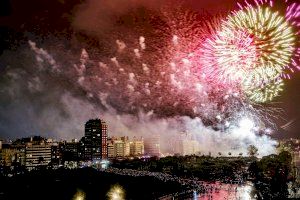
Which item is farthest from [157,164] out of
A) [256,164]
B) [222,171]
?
[256,164]

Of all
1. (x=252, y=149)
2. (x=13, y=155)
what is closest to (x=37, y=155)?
(x=13, y=155)

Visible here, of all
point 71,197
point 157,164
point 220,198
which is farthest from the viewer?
point 157,164

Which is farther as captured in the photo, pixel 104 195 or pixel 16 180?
pixel 16 180

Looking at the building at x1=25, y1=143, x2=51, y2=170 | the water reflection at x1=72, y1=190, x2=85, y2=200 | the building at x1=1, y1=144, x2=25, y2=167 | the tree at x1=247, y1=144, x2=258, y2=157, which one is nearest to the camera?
the water reflection at x1=72, y1=190, x2=85, y2=200

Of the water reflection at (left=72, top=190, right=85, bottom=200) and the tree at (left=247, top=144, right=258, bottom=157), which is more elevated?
the tree at (left=247, top=144, right=258, bottom=157)

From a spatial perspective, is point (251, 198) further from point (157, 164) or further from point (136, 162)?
point (136, 162)

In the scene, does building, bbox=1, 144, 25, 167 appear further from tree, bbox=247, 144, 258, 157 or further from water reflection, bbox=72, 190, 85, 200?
tree, bbox=247, 144, 258, 157

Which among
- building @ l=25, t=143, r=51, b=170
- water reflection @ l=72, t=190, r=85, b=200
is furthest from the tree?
building @ l=25, t=143, r=51, b=170

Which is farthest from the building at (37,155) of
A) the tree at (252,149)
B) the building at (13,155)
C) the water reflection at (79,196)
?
the tree at (252,149)
